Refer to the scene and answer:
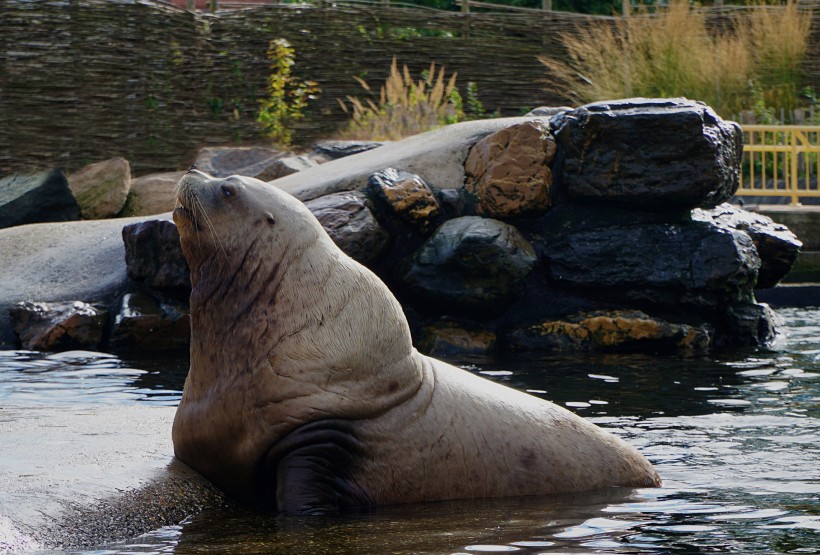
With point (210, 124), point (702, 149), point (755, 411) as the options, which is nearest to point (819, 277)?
point (702, 149)

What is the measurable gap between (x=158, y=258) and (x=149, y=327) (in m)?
0.56

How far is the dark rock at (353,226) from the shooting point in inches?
384

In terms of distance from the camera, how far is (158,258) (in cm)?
1000

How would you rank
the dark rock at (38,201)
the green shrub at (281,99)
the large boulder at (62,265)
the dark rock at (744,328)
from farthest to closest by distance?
1. the green shrub at (281,99)
2. the dark rock at (38,201)
3. the large boulder at (62,265)
4. the dark rock at (744,328)

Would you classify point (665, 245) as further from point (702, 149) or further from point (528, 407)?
point (528, 407)

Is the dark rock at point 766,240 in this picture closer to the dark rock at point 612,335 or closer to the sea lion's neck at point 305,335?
the dark rock at point 612,335

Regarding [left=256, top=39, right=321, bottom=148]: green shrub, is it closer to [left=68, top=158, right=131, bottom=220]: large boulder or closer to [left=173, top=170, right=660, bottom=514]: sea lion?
[left=68, top=158, right=131, bottom=220]: large boulder

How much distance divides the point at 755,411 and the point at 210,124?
12545 mm

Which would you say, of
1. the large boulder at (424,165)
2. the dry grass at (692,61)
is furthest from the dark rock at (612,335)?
the dry grass at (692,61)

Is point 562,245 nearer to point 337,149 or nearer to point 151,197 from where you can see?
point 337,149

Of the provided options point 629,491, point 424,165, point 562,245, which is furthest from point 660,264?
point 629,491

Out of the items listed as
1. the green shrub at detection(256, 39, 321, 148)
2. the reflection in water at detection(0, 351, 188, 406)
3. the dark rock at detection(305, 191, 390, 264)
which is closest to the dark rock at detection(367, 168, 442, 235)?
the dark rock at detection(305, 191, 390, 264)

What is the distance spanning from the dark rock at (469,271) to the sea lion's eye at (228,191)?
16.1ft

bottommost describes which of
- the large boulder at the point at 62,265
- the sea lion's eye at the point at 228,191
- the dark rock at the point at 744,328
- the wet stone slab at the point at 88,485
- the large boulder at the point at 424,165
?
the dark rock at the point at 744,328
